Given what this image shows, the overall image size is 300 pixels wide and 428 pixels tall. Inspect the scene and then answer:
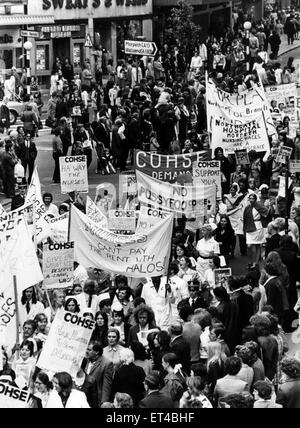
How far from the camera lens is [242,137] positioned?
101ft

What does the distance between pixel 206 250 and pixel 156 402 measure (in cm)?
760

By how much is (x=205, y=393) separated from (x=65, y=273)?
4.73 meters

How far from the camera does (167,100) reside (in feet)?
129

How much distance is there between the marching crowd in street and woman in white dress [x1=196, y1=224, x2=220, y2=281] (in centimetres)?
2

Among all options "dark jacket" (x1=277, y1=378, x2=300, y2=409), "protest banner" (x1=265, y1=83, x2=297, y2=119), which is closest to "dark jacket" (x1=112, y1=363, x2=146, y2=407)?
"dark jacket" (x1=277, y1=378, x2=300, y2=409)

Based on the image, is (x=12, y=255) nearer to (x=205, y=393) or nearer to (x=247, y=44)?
(x=205, y=393)

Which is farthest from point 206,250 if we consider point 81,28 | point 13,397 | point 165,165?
point 81,28

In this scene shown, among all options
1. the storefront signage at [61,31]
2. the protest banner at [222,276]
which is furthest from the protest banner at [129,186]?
the storefront signage at [61,31]

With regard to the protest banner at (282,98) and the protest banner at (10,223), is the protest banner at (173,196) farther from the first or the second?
the protest banner at (282,98)

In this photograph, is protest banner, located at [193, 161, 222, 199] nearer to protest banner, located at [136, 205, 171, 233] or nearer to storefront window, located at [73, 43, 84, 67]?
protest banner, located at [136, 205, 171, 233]

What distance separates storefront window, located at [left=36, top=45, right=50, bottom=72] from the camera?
5225 cm

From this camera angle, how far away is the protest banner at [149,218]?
21.7m

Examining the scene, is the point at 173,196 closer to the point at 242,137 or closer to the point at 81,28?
the point at 242,137
